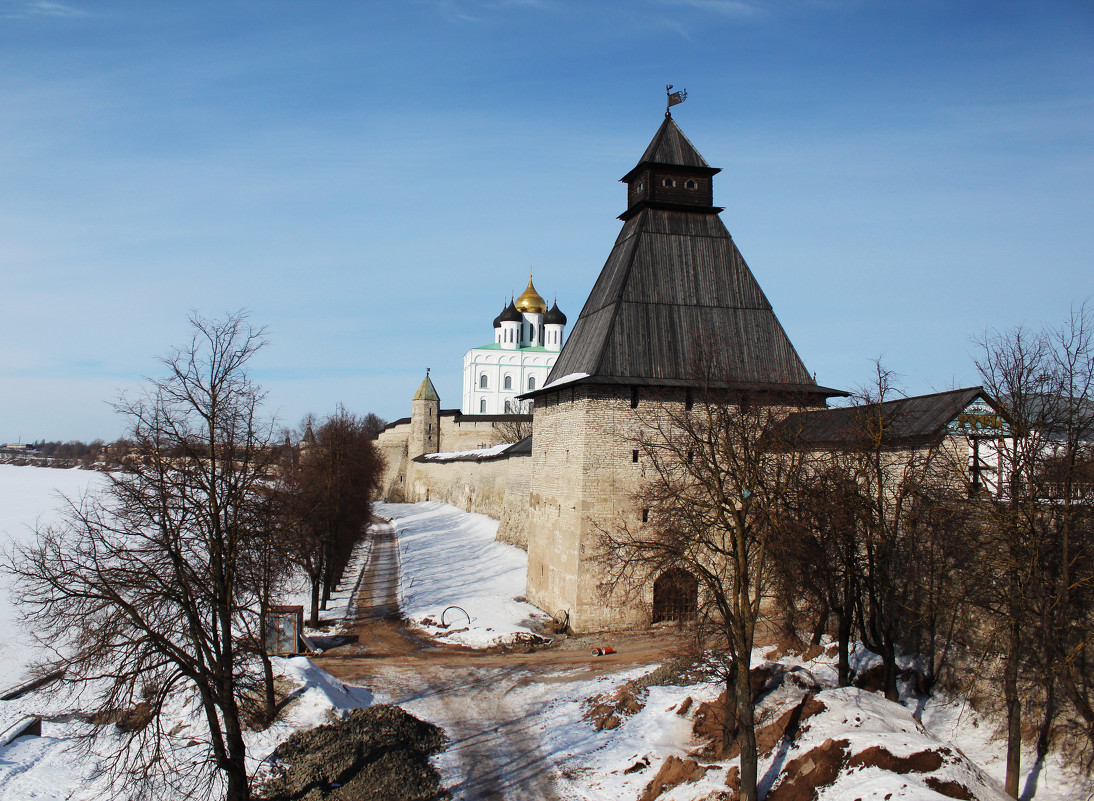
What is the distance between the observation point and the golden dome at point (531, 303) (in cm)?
9262

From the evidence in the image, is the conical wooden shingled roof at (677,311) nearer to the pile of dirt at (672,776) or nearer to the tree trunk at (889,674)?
the tree trunk at (889,674)

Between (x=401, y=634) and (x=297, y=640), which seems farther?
(x=401, y=634)

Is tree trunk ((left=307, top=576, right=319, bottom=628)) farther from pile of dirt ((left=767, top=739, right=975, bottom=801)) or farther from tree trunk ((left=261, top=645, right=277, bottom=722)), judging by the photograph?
pile of dirt ((left=767, top=739, right=975, bottom=801))

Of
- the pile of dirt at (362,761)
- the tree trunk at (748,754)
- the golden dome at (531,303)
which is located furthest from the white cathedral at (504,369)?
the tree trunk at (748,754)

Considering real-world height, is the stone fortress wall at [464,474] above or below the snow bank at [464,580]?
above

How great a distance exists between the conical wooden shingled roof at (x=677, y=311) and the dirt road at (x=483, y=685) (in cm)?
618

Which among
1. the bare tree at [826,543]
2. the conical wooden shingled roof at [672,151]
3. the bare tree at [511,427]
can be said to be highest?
the conical wooden shingled roof at [672,151]

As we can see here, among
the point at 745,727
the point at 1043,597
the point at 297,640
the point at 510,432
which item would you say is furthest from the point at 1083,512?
the point at 510,432

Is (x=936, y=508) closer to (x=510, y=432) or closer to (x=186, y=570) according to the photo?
(x=186, y=570)

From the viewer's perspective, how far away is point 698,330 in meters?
19.2

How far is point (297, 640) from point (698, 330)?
11484 millimetres

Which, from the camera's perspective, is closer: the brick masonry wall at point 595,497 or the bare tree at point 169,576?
the bare tree at point 169,576

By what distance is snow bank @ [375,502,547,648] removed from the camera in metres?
19.4

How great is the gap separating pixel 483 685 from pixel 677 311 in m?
9.95
